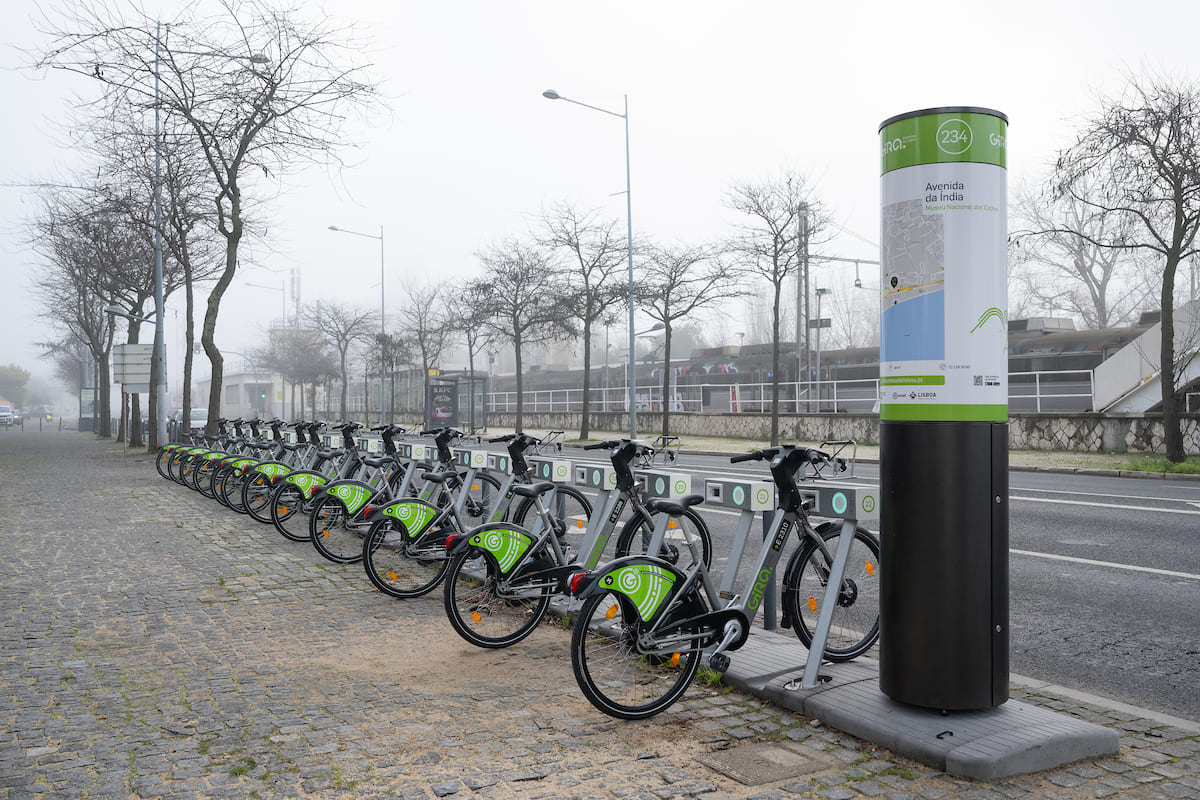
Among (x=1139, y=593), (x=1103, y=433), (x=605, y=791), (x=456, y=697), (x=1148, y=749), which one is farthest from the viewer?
(x=1103, y=433)

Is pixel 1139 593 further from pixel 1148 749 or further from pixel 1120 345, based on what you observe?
pixel 1120 345

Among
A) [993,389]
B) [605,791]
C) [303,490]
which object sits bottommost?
[605,791]

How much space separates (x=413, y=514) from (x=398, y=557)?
14.1 inches

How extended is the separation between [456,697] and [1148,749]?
3.03 meters

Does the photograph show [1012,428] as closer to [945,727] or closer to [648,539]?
[648,539]

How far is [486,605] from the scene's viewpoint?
5.55m

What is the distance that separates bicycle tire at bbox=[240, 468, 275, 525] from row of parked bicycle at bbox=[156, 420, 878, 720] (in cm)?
289

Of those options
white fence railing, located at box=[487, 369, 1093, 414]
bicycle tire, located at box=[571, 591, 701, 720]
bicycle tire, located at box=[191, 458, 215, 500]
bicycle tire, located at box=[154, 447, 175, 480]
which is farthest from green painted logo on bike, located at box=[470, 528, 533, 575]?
white fence railing, located at box=[487, 369, 1093, 414]

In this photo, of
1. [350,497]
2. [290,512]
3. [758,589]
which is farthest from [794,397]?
[758,589]

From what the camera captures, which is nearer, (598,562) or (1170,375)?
(598,562)

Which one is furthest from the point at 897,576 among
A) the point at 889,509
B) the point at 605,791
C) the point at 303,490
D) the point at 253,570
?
the point at 303,490

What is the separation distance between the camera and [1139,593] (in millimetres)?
6969

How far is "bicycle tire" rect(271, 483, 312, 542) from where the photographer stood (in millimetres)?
9862

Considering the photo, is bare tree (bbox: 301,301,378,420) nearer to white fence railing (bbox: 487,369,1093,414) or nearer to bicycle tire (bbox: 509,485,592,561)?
white fence railing (bbox: 487,369,1093,414)
